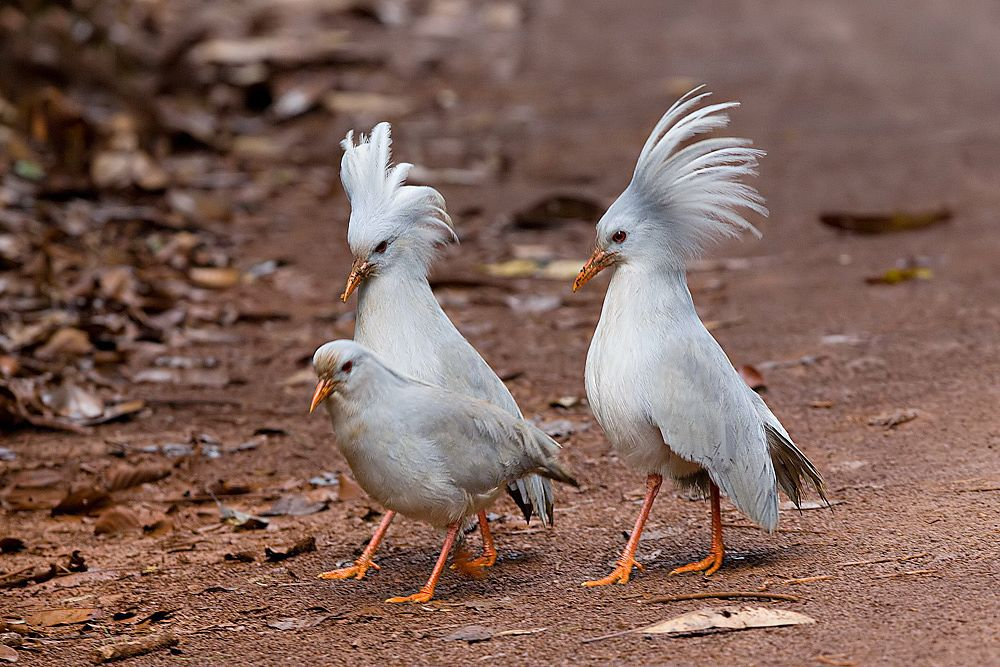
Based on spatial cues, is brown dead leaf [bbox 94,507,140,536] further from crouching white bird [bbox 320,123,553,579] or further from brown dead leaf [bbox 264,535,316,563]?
crouching white bird [bbox 320,123,553,579]

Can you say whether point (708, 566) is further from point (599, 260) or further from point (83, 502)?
point (83, 502)

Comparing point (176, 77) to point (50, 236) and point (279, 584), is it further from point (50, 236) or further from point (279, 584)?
point (279, 584)

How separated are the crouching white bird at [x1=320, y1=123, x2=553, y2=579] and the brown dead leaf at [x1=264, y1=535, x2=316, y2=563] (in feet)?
0.92

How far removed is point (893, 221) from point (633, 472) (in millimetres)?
4108

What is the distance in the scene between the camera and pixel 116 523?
526 centimetres

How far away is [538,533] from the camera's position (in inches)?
196

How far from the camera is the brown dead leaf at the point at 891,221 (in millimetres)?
8758

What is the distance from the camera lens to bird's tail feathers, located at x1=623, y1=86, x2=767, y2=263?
4.46m

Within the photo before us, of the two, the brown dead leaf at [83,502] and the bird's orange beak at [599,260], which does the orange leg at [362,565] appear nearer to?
the bird's orange beak at [599,260]

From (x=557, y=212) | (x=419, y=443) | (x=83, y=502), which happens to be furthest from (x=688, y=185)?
(x=557, y=212)

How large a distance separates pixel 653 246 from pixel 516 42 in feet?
41.5

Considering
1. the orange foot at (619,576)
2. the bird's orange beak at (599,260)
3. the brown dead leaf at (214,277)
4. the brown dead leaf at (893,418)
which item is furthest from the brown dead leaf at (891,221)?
the orange foot at (619,576)

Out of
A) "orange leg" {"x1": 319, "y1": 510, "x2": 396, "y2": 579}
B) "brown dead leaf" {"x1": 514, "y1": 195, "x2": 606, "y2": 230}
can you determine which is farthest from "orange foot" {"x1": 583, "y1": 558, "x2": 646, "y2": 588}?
"brown dead leaf" {"x1": 514, "y1": 195, "x2": 606, "y2": 230}

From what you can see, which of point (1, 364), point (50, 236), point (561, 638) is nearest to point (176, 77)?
point (50, 236)
